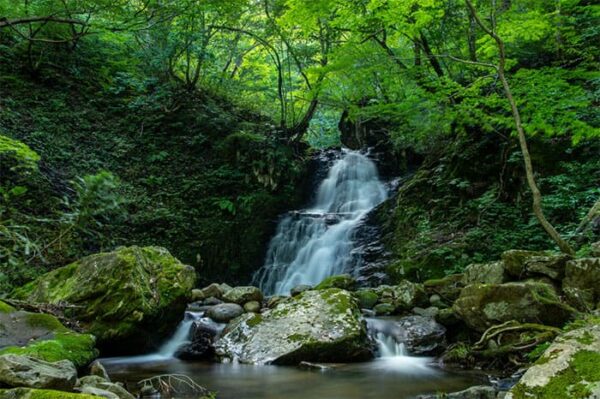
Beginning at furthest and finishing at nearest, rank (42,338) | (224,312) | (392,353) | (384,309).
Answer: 1. (384,309)
2. (224,312)
3. (392,353)
4. (42,338)

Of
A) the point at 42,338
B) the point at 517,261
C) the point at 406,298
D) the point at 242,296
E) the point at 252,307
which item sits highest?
the point at 517,261

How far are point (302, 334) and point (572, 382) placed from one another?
13.7 ft

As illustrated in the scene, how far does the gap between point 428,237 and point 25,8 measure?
12055 millimetres

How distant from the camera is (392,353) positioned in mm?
6809

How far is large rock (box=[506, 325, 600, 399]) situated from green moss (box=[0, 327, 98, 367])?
417cm

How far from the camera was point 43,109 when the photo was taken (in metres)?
13.2

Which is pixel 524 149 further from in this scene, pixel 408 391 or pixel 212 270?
pixel 212 270

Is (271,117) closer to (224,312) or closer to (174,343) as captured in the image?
(224,312)

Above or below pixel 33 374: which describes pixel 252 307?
below

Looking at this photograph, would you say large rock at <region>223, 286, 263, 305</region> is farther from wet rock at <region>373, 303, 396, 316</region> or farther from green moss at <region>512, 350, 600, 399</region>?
green moss at <region>512, 350, 600, 399</region>

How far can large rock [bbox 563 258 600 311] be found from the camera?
541 centimetres

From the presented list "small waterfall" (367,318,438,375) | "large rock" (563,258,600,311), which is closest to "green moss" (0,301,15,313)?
"small waterfall" (367,318,438,375)

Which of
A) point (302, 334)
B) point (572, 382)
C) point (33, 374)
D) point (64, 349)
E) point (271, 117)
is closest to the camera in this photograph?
point (572, 382)

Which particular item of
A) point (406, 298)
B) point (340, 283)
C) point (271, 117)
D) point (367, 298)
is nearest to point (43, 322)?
point (367, 298)
